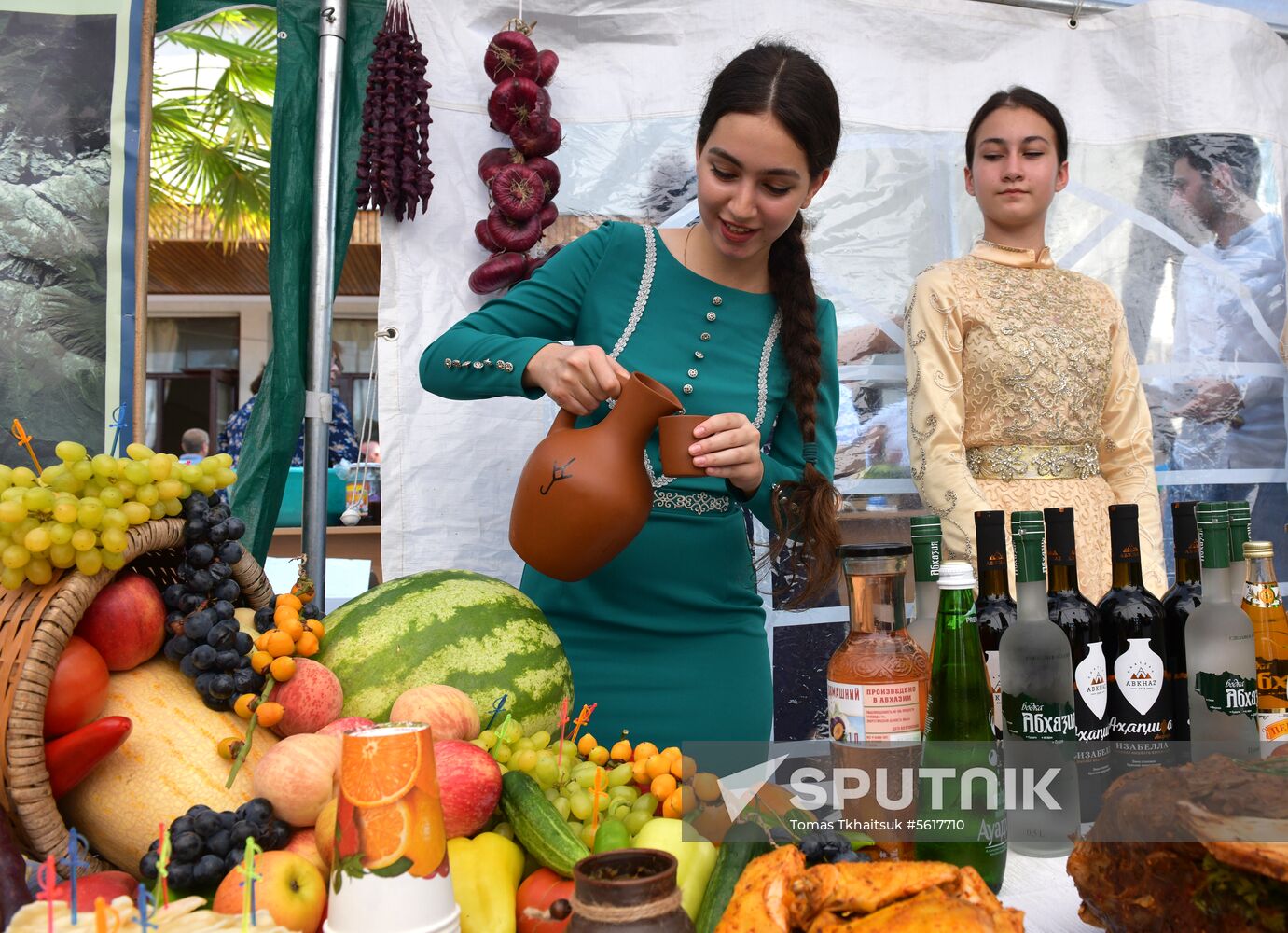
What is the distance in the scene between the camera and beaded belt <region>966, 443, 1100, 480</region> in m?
2.57

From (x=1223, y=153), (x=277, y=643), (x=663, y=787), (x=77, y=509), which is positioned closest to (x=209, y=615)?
(x=277, y=643)

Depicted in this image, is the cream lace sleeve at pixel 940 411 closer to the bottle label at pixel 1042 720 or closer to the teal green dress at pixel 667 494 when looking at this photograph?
the teal green dress at pixel 667 494

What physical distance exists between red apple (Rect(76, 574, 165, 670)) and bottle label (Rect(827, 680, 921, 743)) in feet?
2.60

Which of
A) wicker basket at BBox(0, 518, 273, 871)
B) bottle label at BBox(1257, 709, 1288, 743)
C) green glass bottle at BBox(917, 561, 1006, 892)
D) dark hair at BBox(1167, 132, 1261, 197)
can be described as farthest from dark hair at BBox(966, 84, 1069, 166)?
wicker basket at BBox(0, 518, 273, 871)

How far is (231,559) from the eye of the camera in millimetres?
1135

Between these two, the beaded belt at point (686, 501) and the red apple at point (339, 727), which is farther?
the beaded belt at point (686, 501)

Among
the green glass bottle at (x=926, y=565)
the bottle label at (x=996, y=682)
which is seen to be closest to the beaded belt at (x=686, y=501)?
the green glass bottle at (x=926, y=565)

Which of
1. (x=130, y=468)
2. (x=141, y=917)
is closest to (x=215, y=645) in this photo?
(x=130, y=468)

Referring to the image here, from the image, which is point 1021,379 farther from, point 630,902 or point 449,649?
point 630,902

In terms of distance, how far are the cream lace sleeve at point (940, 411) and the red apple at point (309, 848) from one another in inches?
72.3

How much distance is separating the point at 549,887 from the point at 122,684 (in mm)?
569

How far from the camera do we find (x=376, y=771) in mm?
736

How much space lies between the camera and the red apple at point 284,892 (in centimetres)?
82

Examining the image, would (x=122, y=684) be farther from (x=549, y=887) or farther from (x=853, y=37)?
(x=853, y=37)
